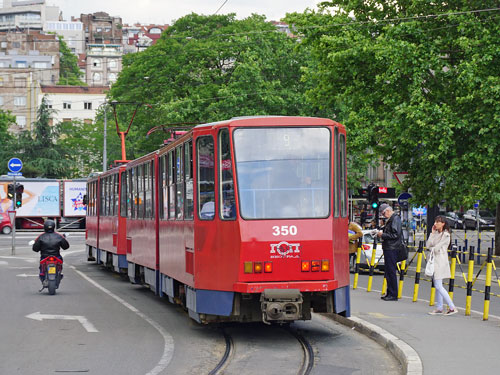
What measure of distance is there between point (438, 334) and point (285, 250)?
233 centimetres

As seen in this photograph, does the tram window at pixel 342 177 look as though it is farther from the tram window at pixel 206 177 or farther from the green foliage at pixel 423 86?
the green foliage at pixel 423 86

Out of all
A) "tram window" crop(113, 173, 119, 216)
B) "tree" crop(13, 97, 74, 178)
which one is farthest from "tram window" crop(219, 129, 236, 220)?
"tree" crop(13, 97, 74, 178)

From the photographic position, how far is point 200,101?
53.2m

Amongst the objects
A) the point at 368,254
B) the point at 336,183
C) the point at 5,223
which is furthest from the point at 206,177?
the point at 5,223

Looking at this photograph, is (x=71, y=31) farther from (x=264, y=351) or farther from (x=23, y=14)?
(x=264, y=351)

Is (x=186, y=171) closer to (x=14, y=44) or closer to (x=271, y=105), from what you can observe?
(x=271, y=105)

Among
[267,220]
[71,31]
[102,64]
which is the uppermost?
[71,31]

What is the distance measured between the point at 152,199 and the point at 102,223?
1097 centimetres

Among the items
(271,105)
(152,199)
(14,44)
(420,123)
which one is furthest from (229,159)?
(14,44)

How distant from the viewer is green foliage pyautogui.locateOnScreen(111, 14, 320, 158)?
5206 centimetres

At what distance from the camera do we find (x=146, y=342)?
42.3 feet

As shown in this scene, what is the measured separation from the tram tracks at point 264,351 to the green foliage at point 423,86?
51.2 ft

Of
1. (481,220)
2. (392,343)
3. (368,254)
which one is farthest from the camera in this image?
(481,220)

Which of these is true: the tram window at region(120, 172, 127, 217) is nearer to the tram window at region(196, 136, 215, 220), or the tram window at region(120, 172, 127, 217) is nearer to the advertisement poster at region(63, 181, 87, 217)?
the tram window at region(196, 136, 215, 220)
